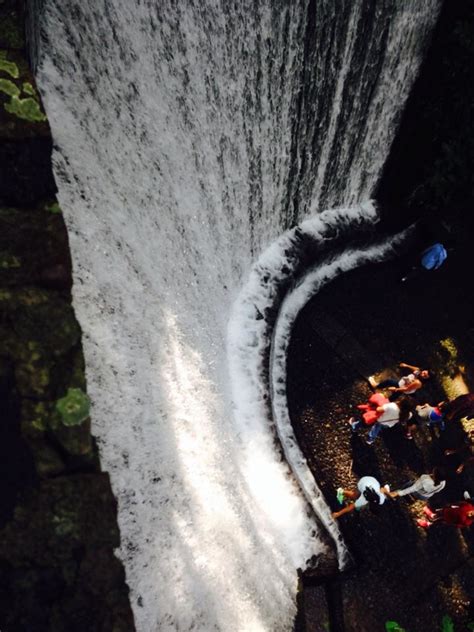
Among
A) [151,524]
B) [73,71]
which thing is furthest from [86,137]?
[151,524]

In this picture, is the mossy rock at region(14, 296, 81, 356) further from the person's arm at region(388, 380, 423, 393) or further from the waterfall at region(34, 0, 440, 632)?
the person's arm at region(388, 380, 423, 393)

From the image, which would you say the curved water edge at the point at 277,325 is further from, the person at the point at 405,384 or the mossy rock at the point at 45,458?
the mossy rock at the point at 45,458

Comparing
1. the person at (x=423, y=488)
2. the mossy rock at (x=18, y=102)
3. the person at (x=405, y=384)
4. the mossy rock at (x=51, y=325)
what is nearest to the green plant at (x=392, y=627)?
the person at (x=423, y=488)

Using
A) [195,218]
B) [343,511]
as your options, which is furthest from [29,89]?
[343,511]

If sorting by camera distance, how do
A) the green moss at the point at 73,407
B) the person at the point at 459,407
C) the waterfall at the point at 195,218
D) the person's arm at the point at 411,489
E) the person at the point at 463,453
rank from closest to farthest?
the green moss at the point at 73,407 < the waterfall at the point at 195,218 < the person's arm at the point at 411,489 < the person at the point at 459,407 < the person at the point at 463,453

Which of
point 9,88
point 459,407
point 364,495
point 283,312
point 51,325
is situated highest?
point 283,312

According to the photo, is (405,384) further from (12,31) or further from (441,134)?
(12,31)

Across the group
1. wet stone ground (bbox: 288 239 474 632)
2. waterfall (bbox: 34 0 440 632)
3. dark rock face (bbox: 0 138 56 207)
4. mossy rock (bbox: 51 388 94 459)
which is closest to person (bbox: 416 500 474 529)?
wet stone ground (bbox: 288 239 474 632)
